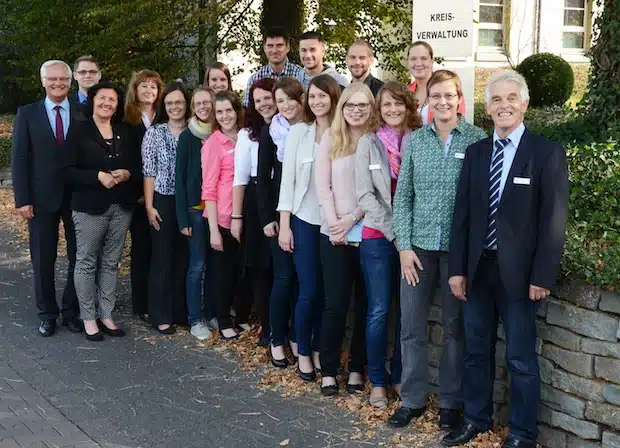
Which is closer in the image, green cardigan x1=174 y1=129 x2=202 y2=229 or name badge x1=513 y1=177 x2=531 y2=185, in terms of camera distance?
name badge x1=513 y1=177 x2=531 y2=185

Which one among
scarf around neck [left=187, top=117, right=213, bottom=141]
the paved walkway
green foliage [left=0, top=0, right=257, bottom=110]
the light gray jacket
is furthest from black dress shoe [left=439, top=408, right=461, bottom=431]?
green foliage [left=0, top=0, right=257, bottom=110]

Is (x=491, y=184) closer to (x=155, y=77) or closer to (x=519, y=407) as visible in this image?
(x=519, y=407)

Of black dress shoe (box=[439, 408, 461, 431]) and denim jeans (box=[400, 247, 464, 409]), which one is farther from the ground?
denim jeans (box=[400, 247, 464, 409])

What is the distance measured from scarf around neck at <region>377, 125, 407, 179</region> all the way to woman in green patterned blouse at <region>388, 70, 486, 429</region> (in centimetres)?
14

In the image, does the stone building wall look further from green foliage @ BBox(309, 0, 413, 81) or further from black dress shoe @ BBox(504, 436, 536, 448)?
green foliage @ BBox(309, 0, 413, 81)

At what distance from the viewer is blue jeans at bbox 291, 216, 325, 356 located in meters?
5.65

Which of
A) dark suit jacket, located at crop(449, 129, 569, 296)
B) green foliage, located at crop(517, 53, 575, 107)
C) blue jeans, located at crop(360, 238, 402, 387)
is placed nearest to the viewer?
dark suit jacket, located at crop(449, 129, 569, 296)

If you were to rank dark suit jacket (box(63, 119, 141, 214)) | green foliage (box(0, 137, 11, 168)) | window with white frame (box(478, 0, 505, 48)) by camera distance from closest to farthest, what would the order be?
dark suit jacket (box(63, 119, 141, 214)) < green foliage (box(0, 137, 11, 168)) < window with white frame (box(478, 0, 505, 48))

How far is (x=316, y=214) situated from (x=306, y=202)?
11cm

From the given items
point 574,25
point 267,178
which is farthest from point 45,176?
point 574,25

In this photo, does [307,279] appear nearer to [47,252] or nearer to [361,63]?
[361,63]

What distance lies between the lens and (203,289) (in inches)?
290

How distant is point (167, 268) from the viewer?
7.00 m

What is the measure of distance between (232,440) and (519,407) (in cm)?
171
